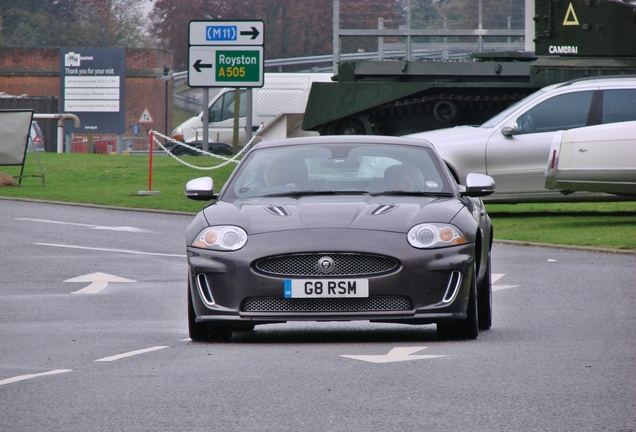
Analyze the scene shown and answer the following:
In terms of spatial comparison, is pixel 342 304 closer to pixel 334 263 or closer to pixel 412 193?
pixel 334 263

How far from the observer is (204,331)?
875cm

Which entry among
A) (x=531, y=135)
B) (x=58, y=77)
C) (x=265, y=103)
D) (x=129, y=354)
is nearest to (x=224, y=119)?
(x=265, y=103)

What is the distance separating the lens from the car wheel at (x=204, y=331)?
8.68 m

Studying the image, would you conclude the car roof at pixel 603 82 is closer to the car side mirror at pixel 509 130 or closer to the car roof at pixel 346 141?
the car side mirror at pixel 509 130

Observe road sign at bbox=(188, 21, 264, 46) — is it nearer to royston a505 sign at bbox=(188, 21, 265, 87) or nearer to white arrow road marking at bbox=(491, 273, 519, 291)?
royston a505 sign at bbox=(188, 21, 265, 87)

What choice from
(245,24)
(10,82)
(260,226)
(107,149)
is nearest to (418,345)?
(260,226)

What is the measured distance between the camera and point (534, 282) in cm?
1270

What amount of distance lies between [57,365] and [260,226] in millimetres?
1486

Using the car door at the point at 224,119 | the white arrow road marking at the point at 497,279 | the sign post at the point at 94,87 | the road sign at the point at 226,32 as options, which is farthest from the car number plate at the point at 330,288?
the sign post at the point at 94,87

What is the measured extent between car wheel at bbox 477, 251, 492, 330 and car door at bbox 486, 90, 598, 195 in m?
9.69

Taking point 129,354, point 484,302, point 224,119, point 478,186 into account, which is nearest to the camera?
point 129,354

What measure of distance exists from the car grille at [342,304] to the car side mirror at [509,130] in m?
11.1

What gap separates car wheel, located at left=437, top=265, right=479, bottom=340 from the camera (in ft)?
28.1

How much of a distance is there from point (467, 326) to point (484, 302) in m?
0.74
